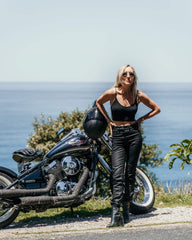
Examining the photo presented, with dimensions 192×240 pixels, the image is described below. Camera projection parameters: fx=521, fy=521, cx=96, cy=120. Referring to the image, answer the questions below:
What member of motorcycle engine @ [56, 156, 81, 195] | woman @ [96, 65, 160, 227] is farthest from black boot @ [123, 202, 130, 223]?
motorcycle engine @ [56, 156, 81, 195]

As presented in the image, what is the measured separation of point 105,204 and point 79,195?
1.16 metres

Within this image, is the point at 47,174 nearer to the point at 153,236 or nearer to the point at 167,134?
the point at 153,236

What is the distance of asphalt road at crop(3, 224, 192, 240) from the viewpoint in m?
6.30

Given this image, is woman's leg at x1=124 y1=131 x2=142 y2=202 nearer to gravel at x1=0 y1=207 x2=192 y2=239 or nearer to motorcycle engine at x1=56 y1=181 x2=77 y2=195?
gravel at x1=0 y1=207 x2=192 y2=239

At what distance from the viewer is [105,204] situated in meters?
8.56

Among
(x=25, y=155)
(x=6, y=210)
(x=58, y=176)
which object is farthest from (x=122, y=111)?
(x=6, y=210)

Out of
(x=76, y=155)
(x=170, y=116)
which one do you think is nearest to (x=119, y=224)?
(x=76, y=155)

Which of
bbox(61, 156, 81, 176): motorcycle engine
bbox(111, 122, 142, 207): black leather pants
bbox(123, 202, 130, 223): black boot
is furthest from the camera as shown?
bbox(61, 156, 81, 176): motorcycle engine

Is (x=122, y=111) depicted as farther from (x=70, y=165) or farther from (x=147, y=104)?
(x=70, y=165)

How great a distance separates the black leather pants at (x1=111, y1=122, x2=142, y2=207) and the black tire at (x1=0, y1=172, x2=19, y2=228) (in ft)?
4.61

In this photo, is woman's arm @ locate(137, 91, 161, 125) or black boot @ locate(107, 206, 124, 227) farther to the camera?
woman's arm @ locate(137, 91, 161, 125)

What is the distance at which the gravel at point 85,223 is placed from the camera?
22.8 ft

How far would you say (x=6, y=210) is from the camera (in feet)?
24.2

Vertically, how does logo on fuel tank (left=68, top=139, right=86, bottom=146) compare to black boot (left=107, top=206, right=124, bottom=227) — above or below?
above
